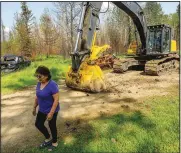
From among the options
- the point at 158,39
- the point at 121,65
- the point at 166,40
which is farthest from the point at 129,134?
the point at 166,40

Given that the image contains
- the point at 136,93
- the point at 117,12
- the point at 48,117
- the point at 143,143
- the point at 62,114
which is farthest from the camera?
the point at 117,12

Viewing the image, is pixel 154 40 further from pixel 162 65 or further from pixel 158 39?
pixel 162 65

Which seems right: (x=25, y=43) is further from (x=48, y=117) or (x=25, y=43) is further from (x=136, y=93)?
(x=48, y=117)

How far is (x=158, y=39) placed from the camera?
14.3 metres

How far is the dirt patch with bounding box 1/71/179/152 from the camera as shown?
16.6 ft

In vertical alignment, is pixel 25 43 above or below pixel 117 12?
below

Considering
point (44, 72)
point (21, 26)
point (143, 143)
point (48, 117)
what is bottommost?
point (143, 143)

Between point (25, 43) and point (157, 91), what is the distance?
27.7 m

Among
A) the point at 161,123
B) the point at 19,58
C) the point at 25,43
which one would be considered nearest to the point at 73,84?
the point at 161,123

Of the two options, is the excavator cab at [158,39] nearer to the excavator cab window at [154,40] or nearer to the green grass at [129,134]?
the excavator cab window at [154,40]

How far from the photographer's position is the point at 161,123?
17.9 ft

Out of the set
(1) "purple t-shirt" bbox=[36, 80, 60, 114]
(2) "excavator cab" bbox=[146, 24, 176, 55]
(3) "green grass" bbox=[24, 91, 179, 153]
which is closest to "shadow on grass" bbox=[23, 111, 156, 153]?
(3) "green grass" bbox=[24, 91, 179, 153]

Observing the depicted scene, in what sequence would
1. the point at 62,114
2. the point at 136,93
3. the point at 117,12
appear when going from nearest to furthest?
the point at 62,114
the point at 136,93
the point at 117,12

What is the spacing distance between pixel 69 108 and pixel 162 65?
808 centimetres
